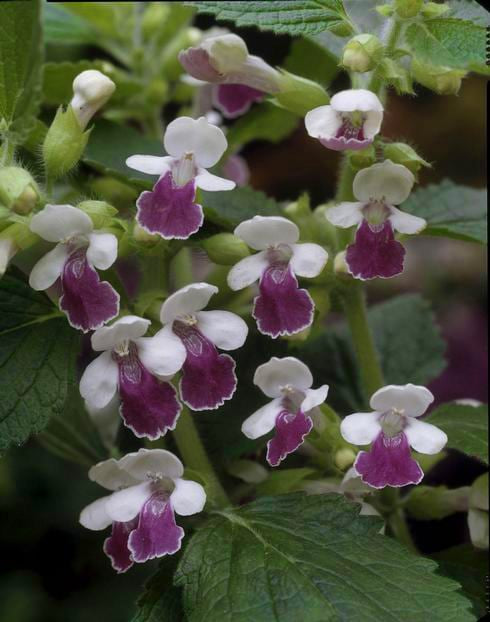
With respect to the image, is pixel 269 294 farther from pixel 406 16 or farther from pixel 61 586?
pixel 61 586

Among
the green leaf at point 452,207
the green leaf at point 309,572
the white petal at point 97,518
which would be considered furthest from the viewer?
the green leaf at point 452,207

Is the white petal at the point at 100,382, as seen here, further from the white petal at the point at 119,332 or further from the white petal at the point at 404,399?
the white petal at the point at 404,399

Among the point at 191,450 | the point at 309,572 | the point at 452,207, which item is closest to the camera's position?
the point at 309,572

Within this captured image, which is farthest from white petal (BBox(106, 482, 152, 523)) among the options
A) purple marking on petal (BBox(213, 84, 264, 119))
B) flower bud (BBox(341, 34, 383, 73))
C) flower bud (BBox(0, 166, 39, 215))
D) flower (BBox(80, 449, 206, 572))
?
purple marking on petal (BBox(213, 84, 264, 119))

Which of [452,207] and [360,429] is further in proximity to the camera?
[452,207]

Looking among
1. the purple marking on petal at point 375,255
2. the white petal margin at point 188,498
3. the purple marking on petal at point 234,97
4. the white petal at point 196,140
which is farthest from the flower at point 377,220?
the purple marking on petal at point 234,97

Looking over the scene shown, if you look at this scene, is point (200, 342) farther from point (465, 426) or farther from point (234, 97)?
point (234, 97)

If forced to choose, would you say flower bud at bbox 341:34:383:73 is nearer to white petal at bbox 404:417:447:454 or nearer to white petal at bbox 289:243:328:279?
white petal at bbox 289:243:328:279

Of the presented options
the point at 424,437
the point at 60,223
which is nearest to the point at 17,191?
the point at 60,223
